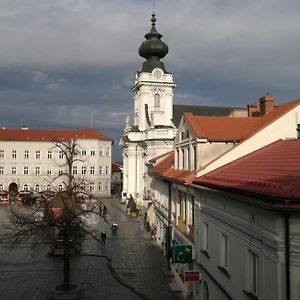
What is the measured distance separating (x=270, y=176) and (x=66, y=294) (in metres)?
13.0

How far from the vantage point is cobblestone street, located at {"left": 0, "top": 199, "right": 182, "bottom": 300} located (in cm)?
2066

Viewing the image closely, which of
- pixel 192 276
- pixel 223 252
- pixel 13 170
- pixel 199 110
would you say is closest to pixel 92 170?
pixel 13 170

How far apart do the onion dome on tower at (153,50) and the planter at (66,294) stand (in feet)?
156

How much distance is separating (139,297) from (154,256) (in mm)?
8620

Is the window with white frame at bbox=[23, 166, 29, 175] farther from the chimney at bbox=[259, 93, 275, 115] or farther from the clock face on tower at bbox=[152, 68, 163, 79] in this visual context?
the chimney at bbox=[259, 93, 275, 115]

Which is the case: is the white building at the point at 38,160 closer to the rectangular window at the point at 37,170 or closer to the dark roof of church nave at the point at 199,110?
the rectangular window at the point at 37,170

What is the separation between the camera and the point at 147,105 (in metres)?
63.3

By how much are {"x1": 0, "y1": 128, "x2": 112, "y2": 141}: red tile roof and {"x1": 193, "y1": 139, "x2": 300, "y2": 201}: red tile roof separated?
204 feet

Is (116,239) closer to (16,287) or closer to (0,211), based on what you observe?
(16,287)

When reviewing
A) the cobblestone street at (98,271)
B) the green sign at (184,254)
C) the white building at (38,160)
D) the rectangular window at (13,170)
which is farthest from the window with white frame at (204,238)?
the rectangular window at (13,170)

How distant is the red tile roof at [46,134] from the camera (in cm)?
7406

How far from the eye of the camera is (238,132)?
713 inches

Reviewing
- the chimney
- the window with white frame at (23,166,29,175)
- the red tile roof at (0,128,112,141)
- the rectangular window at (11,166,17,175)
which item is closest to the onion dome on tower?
the red tile roof at (0,128,112,141)

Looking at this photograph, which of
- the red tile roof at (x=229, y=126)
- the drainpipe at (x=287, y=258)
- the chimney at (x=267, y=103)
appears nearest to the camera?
the drainpipe at (x=287, y=258)
